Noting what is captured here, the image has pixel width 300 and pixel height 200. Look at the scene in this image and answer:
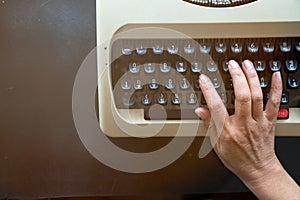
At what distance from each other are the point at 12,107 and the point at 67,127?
0.33 feet

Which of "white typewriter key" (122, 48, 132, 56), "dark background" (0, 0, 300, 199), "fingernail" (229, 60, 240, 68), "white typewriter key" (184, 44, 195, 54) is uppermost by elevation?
"white typewriter key" (184, 44, 195, 54)

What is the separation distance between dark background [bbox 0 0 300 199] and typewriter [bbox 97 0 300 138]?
10 centimetres

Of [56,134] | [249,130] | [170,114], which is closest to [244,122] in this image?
[249,130]

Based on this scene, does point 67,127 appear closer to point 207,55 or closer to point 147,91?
point 147,91

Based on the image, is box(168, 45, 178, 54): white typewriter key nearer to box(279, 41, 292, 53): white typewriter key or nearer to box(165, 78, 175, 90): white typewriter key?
box(165, 78, 175, 90): white typewriter key

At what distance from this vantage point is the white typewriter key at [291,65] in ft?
2.69

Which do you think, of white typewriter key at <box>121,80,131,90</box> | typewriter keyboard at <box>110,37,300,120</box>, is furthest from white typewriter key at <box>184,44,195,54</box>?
white typewriter key at <box>121,80,131,90</box>

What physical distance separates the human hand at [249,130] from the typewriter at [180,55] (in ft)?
0.09

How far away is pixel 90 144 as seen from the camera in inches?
36.5

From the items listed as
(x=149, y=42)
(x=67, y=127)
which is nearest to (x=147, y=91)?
(x=149, y=42)

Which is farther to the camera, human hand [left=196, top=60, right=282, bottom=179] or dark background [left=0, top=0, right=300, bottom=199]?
dark background [left=0, top=0, right=300, bottom=199]

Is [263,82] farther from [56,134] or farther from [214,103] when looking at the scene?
[56,134]

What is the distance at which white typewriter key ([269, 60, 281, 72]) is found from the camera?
819 millimetres

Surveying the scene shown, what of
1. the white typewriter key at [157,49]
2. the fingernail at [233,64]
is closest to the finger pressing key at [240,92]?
the fingernail at [233,64]
